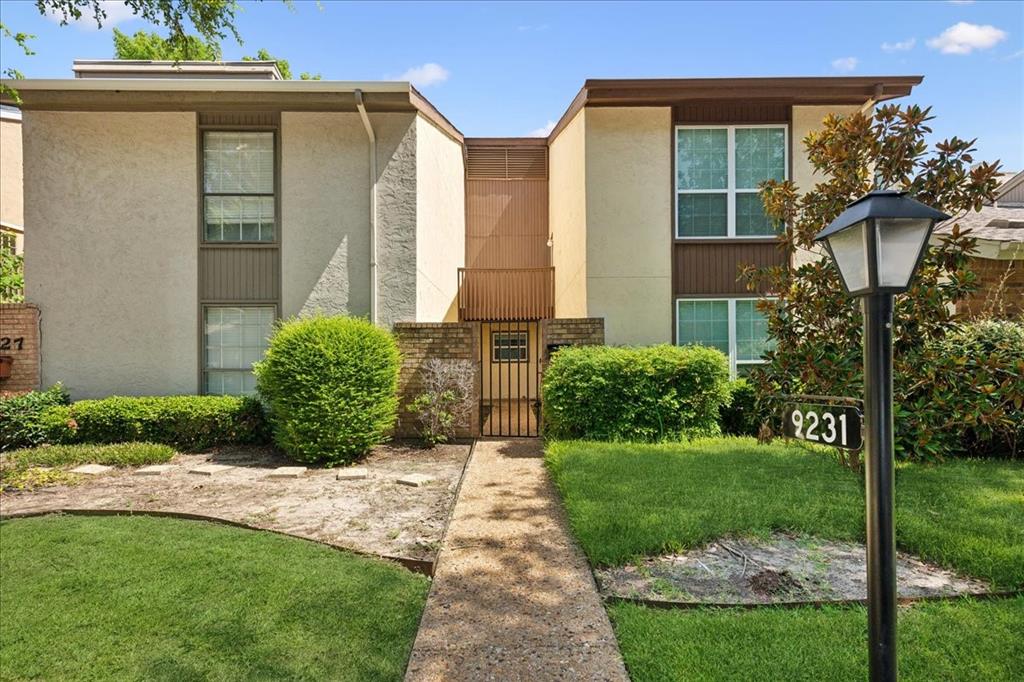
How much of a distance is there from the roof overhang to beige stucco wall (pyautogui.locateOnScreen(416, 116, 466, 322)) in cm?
117

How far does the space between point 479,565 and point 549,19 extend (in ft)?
26.8

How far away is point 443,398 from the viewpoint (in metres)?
9.18

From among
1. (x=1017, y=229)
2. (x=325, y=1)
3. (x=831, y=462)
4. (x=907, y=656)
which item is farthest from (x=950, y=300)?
(x=1017, y=229)

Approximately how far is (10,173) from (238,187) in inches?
484

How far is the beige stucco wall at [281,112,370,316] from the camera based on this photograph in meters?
9.66

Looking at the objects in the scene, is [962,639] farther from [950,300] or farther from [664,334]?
[664,334]

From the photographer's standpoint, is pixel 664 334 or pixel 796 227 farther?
pixel 664 334

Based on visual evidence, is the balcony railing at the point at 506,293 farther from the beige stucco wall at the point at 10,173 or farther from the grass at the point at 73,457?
the beige stucco wall at the point at 10,173

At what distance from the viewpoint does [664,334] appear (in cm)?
1013

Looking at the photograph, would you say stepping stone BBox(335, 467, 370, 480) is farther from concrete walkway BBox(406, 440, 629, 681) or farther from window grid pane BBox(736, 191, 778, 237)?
window grid pane BBox(736, 191, 778, 237)

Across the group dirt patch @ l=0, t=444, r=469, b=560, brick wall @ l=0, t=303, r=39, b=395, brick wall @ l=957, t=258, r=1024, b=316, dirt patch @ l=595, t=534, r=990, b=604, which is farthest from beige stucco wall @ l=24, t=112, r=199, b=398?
brick wall @ l=957, t=258, r=1024, b=316

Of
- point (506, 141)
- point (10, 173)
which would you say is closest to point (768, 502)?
point (506, 141)

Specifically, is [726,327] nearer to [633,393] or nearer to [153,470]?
[633,393]

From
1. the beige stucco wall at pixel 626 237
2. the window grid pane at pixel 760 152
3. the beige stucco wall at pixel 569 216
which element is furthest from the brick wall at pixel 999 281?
the beige stucco wall at pixel 569 216
